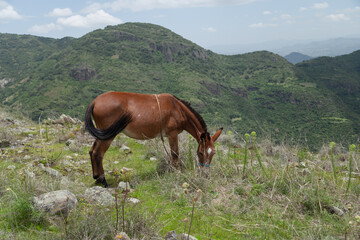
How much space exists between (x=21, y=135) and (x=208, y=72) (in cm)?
10901

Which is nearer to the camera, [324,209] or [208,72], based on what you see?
[324,209]

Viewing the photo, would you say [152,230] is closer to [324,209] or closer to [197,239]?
[197,239]

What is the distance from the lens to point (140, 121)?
185 inches

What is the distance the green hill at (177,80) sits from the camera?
64.6 meters

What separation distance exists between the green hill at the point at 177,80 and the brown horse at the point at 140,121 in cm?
4695

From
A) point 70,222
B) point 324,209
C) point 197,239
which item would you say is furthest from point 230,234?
point 70,222

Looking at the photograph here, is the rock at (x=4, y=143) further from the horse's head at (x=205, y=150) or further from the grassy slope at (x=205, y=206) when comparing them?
the horse's head at (x=205, y=150)

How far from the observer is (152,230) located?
255 centimetres

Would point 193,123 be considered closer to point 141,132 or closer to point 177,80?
point 141,132

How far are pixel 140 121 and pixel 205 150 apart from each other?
140 centimetres

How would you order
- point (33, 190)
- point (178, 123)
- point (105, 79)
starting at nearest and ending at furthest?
point (33, 190)
point (178, 123)
point (105, 79)

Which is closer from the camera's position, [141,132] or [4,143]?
[141,132]

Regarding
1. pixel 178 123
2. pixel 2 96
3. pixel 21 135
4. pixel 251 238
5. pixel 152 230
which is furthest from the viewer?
pixel 2 96

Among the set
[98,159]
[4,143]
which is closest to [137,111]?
[98,159]
